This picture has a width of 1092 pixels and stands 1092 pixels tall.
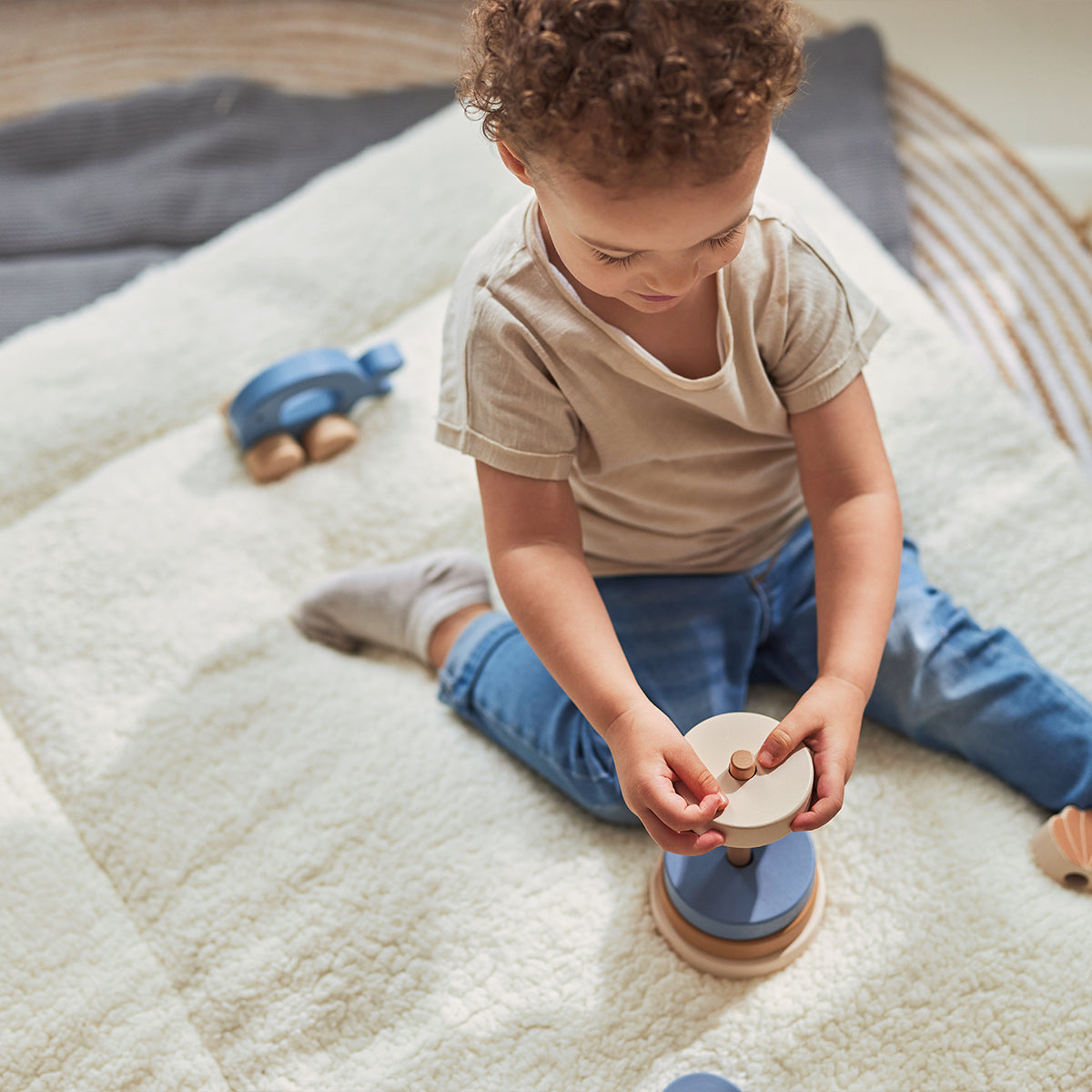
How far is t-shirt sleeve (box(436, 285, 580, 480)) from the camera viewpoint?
0.62 m

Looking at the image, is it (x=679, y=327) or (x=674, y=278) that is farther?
(x=679, y=327)

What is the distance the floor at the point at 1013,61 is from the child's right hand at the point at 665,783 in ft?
3.13

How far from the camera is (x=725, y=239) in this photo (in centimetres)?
52

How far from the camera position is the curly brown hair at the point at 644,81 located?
448 mm

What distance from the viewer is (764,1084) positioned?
0.64 metres

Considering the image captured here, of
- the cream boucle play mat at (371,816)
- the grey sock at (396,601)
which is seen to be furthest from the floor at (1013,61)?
the grey sock at (396,601)

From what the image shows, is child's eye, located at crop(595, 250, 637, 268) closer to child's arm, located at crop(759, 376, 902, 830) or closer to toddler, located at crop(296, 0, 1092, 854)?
toddler, located at crop(296, 0, 1092, 854)

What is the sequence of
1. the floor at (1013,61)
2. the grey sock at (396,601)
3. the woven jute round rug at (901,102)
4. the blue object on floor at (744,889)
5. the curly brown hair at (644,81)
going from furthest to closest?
1. the floor at (1013,61)
2. the woven jute round rug at (901,102)
3. the grey sock at (396,601)
4. the blue object on floor at (744,889)
5. the curly brown hair at (644,81)

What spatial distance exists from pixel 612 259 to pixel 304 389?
465 mm

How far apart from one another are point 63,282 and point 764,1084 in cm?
99

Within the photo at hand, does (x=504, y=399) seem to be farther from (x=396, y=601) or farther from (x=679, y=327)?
(x=396, y=601)

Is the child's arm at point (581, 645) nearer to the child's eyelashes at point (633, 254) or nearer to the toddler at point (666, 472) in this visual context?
the toddler at point (666, 472)

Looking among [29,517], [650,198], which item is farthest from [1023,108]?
[29,517]

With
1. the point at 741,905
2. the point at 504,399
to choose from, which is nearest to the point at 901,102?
the point at 504,399
